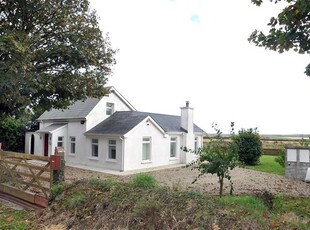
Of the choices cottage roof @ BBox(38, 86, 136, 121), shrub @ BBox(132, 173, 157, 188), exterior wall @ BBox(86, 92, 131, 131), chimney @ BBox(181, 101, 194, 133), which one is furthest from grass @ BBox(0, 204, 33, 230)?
chimney @ BBox(181, 101, 194, 133)

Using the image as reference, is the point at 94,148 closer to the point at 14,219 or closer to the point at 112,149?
the point at 112,149

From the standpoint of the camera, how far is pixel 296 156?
1730 centimetres

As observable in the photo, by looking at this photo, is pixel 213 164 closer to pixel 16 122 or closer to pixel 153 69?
pixel 153 69

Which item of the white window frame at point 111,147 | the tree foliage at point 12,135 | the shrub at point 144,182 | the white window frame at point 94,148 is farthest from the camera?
the tree foliage at point 12,135

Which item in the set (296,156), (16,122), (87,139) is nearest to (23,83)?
(87,139)

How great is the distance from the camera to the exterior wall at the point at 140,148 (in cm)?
1963

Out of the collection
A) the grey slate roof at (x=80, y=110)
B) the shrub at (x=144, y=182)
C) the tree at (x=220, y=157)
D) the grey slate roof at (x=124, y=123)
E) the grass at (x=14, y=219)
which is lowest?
the grass at (x=14, y=219)

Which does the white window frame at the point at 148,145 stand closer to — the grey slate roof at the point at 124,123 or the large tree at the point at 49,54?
the grey slate roof at the point at 124,123

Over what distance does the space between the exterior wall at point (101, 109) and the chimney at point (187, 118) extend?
17.1ft

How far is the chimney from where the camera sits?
24.9 m

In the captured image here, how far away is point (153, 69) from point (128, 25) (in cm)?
419

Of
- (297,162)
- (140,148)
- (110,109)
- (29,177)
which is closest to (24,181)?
(29,177)

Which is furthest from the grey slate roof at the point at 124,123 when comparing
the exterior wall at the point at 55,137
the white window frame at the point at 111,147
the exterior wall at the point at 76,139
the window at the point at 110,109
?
the exterior wall at the point at 55,137

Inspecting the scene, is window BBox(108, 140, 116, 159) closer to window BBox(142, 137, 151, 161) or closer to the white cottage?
the white cottage
